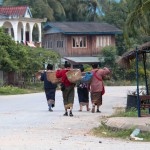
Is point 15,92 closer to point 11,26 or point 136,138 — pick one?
point 11,26

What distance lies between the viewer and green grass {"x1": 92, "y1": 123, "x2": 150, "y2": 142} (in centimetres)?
1418

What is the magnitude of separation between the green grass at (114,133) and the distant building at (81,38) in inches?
1957

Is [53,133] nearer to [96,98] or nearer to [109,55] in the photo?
[96,98]

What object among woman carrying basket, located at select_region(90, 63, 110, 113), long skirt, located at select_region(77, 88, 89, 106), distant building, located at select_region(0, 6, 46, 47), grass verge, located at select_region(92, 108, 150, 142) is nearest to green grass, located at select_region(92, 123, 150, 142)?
grass verge, located at select_region(92, 108, 150, 142)

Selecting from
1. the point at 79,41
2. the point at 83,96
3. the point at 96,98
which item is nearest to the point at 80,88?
the point at 83,96

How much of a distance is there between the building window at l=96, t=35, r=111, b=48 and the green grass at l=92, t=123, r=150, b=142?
52.5 meters

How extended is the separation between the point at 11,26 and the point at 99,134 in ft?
152

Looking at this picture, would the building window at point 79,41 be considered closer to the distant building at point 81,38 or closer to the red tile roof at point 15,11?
the distant building at point 81,38

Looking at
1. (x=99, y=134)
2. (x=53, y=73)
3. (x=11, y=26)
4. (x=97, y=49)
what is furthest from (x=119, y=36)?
(x=99, y=134)

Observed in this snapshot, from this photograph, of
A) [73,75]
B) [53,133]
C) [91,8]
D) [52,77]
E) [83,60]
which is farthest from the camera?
[91,8]

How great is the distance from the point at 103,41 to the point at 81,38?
9.46ft

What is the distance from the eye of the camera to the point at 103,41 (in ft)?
225

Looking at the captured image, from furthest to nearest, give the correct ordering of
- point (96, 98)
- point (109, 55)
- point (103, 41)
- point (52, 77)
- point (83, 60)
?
point (103, 41), point (83, 60), point (109, 55), point (96, 98), point (52, 77)

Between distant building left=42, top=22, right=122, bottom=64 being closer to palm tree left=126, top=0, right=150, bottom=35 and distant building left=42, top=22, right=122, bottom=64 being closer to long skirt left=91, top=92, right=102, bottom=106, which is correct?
palm tree left=126, top=0, right=150, bottom=35
